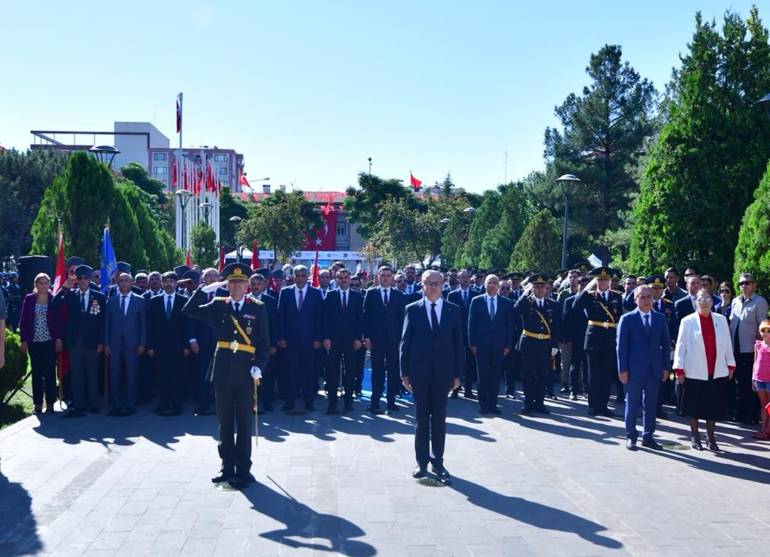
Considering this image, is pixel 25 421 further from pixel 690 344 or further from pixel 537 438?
pixel 690 344

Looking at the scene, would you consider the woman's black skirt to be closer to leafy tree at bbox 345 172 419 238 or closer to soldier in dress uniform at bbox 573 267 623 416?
soldier in dress uniform at bbox 573 267 623 416

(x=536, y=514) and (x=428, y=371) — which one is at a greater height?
(x=428, y=371)

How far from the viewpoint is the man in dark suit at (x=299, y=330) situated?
12.3 m

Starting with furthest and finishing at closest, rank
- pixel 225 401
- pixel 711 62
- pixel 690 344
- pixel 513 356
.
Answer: pixel 711 62 → pixel 513 356 → pixel 690 344 → pixel 225 401

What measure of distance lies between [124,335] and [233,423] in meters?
4.41

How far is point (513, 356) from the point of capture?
48.8 ft

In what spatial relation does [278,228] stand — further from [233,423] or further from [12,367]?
[233,423]

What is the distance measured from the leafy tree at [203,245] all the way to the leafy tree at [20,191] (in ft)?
26.9

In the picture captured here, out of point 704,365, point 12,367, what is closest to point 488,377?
point 704,365

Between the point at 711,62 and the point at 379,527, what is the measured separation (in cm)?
1335

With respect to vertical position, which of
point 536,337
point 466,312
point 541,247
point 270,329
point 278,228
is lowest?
point 536,337

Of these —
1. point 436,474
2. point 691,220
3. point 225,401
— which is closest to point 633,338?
point 436,474

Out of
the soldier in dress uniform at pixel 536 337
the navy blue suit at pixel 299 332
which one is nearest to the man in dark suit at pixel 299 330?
the navy blue suit at pixel 299 332

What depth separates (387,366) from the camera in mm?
12828
